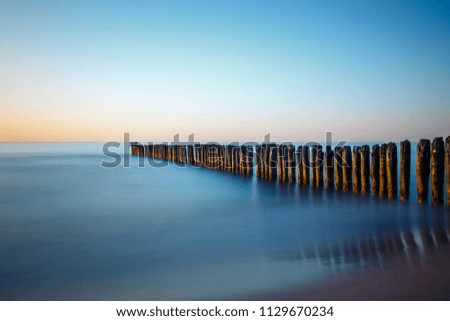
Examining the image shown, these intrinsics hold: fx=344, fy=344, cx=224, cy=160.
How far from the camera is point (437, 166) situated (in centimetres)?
491

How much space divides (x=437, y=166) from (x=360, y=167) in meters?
1.42

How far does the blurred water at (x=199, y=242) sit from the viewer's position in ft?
8.49

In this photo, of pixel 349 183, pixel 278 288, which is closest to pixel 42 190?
pixel 349 183

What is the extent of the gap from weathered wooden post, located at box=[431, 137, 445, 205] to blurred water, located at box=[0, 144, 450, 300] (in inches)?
11.4

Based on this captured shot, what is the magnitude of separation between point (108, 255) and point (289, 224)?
2226mm

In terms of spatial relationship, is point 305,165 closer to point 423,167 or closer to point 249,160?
point 423,167

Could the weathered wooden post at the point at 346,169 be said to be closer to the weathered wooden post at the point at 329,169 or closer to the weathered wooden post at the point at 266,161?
the weathered wooden post at the point at 329,169

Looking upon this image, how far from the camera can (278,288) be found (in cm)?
245

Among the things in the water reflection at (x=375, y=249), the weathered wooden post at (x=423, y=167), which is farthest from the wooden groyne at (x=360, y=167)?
the water reflection at (x=375, y=249)

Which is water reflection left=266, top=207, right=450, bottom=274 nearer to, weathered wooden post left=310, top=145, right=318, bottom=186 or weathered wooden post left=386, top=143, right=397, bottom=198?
weathered wooden post left=386, top=143, right=397, bottom=198

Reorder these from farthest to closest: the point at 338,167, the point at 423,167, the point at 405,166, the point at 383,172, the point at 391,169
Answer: the point at 338,167
the point at 383,172
the point at 391,169
the point at 405,166
the point at 423,167

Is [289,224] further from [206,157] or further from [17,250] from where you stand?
[206,157]

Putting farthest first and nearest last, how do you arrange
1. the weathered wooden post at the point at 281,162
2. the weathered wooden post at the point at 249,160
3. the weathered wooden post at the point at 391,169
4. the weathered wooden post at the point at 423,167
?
1. the weathered wooden post at the point at 249,160
2. the weathered wooden post at the point at 281,162
3. the weathered wooden post at the point at 391,169
4. the weathered wooden post at the point at 423,167

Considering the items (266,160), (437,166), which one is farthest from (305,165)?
(437,166)
